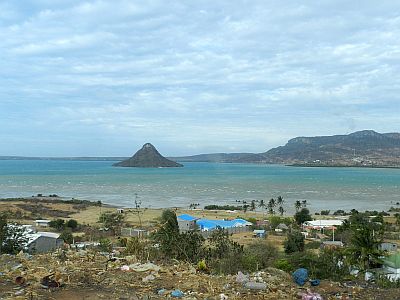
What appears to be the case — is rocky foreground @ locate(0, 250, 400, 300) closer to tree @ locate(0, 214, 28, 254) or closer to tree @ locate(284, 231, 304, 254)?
tree @ locate(0, 214, 28, 254)

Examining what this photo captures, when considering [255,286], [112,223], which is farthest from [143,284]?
[112,223]

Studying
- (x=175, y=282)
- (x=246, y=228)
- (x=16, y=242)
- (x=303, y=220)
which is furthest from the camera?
(x=303, y=220)

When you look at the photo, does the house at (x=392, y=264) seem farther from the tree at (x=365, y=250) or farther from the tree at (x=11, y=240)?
the tree at (x=11, y=240)

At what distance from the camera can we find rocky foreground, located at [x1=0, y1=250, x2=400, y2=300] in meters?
4.96

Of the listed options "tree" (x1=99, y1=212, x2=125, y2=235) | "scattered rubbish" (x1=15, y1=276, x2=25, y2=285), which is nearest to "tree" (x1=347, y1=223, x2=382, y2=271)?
"scattered rubbish" (x1=15, y1=276, x2=25, y2=285)

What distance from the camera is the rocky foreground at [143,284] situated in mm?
4961

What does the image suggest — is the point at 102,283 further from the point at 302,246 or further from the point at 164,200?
the point at 164,200

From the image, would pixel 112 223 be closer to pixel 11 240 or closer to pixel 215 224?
pixel 215 224

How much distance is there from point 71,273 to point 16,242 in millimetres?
9168

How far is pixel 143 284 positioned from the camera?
542 centimetres

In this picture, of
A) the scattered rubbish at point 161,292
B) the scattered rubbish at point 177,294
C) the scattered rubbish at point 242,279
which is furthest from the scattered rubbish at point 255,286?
the scattered rubbish at point 161,292

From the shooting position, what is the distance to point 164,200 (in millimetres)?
56406

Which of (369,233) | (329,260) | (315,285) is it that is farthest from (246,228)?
(315,285)

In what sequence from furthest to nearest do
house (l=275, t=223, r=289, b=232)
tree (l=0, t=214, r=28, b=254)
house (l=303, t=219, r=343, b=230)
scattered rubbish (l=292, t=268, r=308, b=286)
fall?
house (l=275, t=223, r=289, b=232) < house (l=303, t=219, r=343, b=230) < tree (l=0, t=214, r=28, b=254) < scattered rubbish (l=292, t=268, r=308, b=286)
